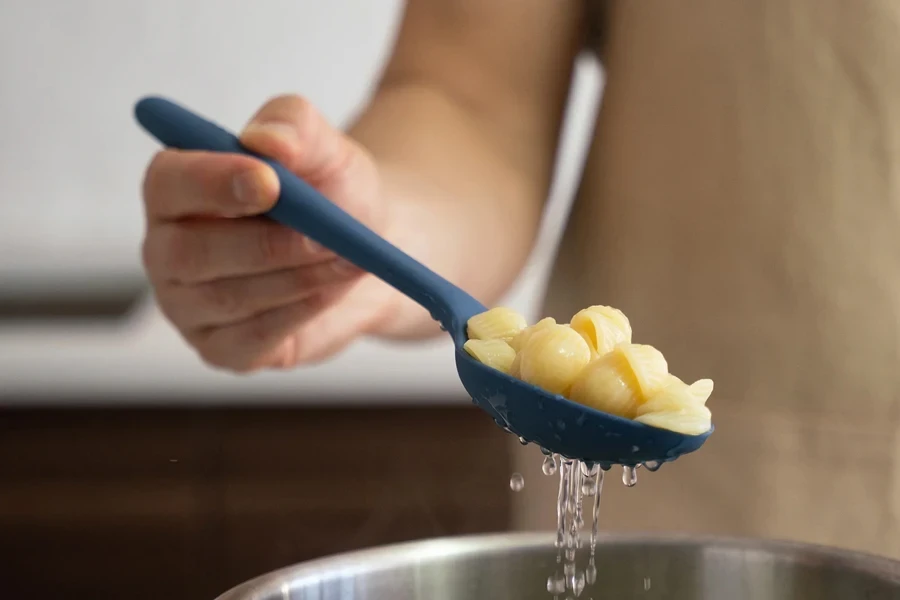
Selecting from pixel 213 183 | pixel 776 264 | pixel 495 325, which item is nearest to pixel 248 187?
pixel 213 183

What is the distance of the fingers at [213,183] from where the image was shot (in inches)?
15.8

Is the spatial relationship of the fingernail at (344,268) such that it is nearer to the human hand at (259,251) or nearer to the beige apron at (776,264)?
the human hand at (259,251)

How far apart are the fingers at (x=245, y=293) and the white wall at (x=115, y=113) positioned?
27 mm

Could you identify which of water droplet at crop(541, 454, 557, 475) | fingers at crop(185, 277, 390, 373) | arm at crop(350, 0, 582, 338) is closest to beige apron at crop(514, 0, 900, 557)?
arm at crop(350, 0, 582, 338)

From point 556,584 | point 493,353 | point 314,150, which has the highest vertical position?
point 314,150

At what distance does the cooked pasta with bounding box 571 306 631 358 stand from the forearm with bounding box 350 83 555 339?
236mm

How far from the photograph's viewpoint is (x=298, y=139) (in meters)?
0.43

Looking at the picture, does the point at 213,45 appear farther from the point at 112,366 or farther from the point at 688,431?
the point at 688,431

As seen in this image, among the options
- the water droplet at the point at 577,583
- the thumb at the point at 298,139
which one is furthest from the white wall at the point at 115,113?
the water droplet at the point at 577,583

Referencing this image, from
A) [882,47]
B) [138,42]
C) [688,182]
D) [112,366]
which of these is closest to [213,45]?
[138,42]

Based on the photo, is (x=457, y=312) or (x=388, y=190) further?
(x=388, y=190)

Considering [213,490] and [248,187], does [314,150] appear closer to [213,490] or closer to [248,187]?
[248,187]

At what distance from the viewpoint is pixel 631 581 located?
43 cm

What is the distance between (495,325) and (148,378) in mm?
249
